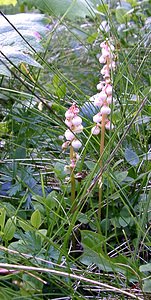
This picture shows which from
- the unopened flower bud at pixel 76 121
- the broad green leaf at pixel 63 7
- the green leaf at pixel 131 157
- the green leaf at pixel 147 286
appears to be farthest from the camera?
the broad green leaf at pixel 63 7

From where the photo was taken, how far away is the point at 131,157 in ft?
3.81

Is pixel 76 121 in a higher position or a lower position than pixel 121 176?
higher

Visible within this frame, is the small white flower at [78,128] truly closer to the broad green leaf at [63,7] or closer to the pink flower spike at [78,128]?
the pink flower spike at [78,128]

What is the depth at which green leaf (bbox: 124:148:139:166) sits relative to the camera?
3.77ft

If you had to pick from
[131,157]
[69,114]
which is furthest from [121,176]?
[69,114]

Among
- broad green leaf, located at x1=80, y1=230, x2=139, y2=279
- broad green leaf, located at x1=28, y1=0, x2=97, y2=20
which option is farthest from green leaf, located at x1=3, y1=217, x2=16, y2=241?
broad green leaf, located at x1=28, y1=0, x2=97, y2=20

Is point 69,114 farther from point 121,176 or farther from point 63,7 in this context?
point 63,7

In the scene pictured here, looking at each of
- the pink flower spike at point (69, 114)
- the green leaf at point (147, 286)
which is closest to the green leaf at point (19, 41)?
the pink flower spike at point (69, 114)

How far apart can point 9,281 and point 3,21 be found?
65 cm

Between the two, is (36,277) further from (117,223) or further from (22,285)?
(117,223)

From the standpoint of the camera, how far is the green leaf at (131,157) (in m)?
1.15

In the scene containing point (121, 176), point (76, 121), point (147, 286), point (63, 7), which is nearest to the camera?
point (147, 286)

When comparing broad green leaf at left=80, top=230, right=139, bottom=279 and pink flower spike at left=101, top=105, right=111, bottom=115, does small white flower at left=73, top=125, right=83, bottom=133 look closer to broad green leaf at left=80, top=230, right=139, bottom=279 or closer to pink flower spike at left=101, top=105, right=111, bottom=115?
pink flower spike at left=101, top=105, right=111, bottom=115

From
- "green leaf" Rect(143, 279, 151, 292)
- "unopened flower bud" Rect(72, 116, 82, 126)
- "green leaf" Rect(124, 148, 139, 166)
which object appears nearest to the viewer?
"green leaf" Rect(143, 279, 151, 292)
